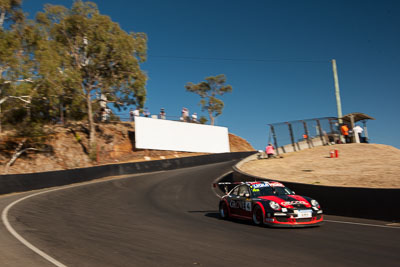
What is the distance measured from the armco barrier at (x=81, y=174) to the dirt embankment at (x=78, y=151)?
7.52m

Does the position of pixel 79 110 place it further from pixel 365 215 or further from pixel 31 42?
pixel 365 215

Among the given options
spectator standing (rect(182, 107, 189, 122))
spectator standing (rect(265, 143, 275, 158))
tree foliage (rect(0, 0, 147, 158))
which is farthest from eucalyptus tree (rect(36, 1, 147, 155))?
spectator standing (rect(265, 143, 275, 158))

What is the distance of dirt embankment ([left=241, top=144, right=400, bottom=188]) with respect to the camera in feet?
57.0

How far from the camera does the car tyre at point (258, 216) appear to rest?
34.7ft

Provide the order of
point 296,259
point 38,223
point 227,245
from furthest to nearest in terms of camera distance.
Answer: point 38,223
point 227,245
point 296,259

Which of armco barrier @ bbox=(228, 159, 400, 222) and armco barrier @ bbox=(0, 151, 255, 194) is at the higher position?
armco barrier @ bbox=(0, 151, 255, 194)

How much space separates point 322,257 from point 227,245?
2.03 m

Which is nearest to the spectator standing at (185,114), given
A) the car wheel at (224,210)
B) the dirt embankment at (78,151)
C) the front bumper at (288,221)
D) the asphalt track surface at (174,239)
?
the dirt embankment at (78,151)

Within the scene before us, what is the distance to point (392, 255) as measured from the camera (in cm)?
656

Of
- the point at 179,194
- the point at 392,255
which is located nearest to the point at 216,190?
the point at 179,194

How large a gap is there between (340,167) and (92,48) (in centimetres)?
2873

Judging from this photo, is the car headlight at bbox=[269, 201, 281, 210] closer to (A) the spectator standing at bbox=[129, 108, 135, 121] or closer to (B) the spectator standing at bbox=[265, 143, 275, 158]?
(B) the spectator standing at bbox=[265, 143, 275, 158]

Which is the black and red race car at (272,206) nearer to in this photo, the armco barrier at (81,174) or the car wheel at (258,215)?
the car wheel at (258,215)

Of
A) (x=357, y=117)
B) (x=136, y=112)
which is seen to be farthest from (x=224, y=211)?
(x=136, y=112)
